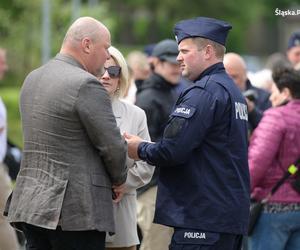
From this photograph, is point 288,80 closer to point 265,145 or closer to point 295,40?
point 265,145

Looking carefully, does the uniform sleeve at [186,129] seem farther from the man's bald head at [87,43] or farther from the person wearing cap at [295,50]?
the person wearing cap at [295,50]

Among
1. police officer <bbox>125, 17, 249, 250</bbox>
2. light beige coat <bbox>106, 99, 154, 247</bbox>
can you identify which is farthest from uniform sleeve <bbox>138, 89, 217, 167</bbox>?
light beige coat <bbox>106, 99, 154, 247</bbox>

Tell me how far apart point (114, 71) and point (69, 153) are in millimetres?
1199

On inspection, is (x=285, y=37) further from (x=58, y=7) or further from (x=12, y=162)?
(x=12, y=162)

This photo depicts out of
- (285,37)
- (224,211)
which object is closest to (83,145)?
(224,211)

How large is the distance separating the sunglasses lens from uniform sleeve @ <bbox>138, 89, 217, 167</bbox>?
2.79 feet

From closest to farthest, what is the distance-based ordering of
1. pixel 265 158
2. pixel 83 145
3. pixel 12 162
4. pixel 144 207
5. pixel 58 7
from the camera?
pixel 83 145 → pixel 265 158 → pixel 144 207 → pixel 12 162 → pixel 58 7

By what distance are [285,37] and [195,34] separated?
3169 inches

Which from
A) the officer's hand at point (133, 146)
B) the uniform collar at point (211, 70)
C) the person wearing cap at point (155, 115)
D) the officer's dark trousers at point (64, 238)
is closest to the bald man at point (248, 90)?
the person wearing cap at point (155, 115)

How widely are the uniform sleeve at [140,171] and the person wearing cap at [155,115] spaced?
61.8 inches

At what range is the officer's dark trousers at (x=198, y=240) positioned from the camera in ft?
18.3

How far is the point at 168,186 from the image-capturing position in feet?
18.8

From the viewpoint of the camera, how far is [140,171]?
632 cm

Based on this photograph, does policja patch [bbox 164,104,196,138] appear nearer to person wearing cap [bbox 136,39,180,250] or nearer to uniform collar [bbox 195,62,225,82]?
uniform collar [bbox 195,62,225,82]
